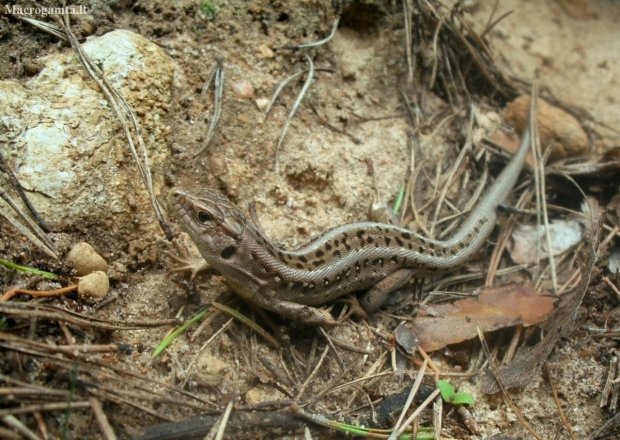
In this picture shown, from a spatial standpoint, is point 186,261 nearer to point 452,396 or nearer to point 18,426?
point 18,426

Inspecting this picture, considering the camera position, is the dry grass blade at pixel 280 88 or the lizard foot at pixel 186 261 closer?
the lizard foot at pixel 186 261

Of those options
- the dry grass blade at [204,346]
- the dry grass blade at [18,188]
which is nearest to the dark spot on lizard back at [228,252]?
the dry grass blade at [204,346]

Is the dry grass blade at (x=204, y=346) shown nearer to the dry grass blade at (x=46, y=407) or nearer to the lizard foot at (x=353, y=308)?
the dry grass blade at (x=46, y=407)

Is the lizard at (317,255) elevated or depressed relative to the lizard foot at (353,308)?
elevated

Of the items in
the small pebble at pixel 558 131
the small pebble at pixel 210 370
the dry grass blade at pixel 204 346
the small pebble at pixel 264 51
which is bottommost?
the small pebble at pixel 210 370

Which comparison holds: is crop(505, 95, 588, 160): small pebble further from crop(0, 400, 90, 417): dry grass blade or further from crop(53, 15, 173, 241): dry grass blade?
crop(0, 400, 90, 417): dry grass blade
